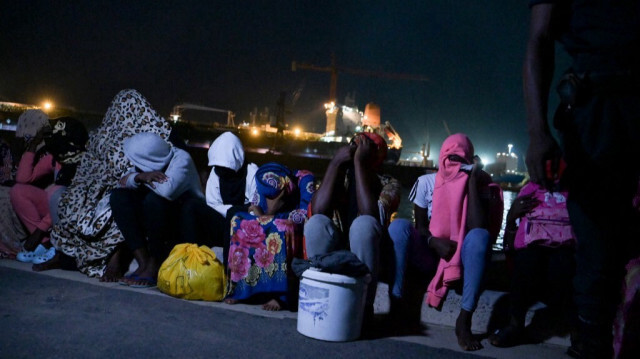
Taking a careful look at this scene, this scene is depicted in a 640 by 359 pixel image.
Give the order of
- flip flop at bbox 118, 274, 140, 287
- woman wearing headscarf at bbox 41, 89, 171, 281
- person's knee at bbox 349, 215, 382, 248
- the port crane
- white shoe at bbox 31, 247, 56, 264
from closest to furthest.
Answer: person's knee at bbox 349, 215, 382, 248
flip flop at bbox 118, 274, 140, 287
woman wearing headscarf at bbox 41, 89, 171, 281
white shoe at bbox 31, 247, 56, 264
the port crane

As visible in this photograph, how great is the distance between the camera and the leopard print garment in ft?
14.1

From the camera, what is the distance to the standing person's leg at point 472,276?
9.66 feet

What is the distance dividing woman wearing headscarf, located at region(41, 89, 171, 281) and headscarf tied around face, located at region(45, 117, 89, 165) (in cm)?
14

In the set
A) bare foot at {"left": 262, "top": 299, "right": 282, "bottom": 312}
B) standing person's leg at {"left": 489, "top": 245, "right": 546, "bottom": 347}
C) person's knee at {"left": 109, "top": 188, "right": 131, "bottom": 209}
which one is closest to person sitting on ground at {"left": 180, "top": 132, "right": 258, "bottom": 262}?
person's knee at {"left": 109, "top": 188, "right": 131, "bottom": 209}

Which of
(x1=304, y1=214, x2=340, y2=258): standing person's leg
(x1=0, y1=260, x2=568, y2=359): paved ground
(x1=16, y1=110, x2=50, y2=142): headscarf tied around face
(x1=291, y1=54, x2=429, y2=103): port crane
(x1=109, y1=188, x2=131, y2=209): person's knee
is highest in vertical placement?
(x1=291, y1=54, x2=429, y2=103): port crane

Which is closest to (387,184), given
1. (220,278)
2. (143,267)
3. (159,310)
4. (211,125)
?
(220,278)

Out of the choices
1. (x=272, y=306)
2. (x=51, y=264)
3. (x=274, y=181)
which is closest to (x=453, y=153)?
(x=274, y=181)

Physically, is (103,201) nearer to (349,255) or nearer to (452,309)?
(349,255)

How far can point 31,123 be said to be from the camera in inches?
206

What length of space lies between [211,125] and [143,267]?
203 feet

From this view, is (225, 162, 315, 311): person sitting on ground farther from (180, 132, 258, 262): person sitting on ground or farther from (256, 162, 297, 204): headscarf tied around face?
(180, 132, 258, 262): person sitting on ground

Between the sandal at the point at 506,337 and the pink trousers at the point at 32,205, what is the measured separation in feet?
13.3

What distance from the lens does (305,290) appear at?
2875 mm

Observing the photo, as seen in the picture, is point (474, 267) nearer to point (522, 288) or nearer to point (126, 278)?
point (522, 288)
